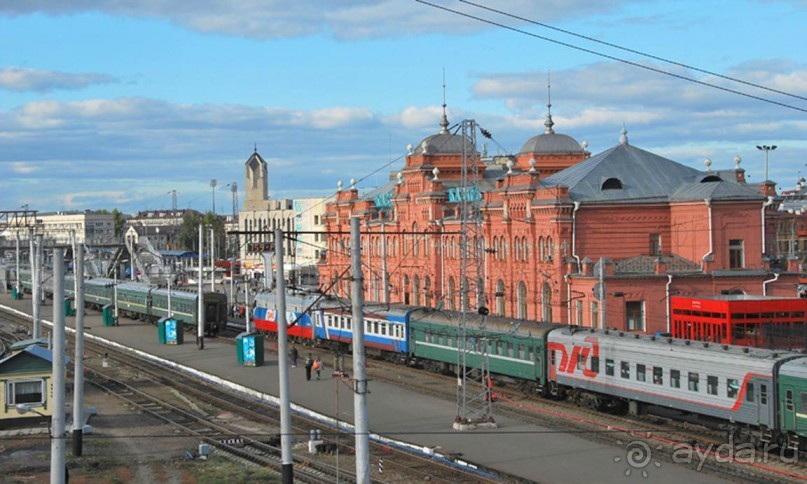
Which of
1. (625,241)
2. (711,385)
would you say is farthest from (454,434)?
(625,241)

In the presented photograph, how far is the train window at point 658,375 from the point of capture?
115 ft

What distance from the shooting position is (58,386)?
2241cm

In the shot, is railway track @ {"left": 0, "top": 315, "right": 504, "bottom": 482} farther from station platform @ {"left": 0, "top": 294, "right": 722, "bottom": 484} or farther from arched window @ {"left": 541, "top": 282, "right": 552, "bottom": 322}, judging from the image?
arched window @ {"left": 541, "top": 282, "right": 552, "bottom": 322}

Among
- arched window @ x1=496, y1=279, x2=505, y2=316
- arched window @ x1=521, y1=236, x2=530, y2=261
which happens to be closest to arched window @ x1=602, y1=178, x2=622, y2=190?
arched window @ x1=521, y1=236, x2=530, y2=261

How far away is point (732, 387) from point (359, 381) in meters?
13.2

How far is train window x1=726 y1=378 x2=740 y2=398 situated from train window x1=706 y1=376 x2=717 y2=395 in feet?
1.86

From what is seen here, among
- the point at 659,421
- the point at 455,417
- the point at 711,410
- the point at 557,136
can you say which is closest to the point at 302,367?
the point at 455,417

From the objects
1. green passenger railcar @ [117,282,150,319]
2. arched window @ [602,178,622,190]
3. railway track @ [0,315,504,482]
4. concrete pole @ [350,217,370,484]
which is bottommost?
railway track @ [0,315,504,482]

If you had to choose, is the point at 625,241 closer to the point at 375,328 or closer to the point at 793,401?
the point at 375,328

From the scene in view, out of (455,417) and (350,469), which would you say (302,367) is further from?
(350,469)

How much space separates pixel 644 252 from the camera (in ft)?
218

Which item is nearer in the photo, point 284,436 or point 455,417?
point 284,436

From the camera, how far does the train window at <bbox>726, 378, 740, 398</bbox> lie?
31.6 meters

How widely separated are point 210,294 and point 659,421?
44.3 m
